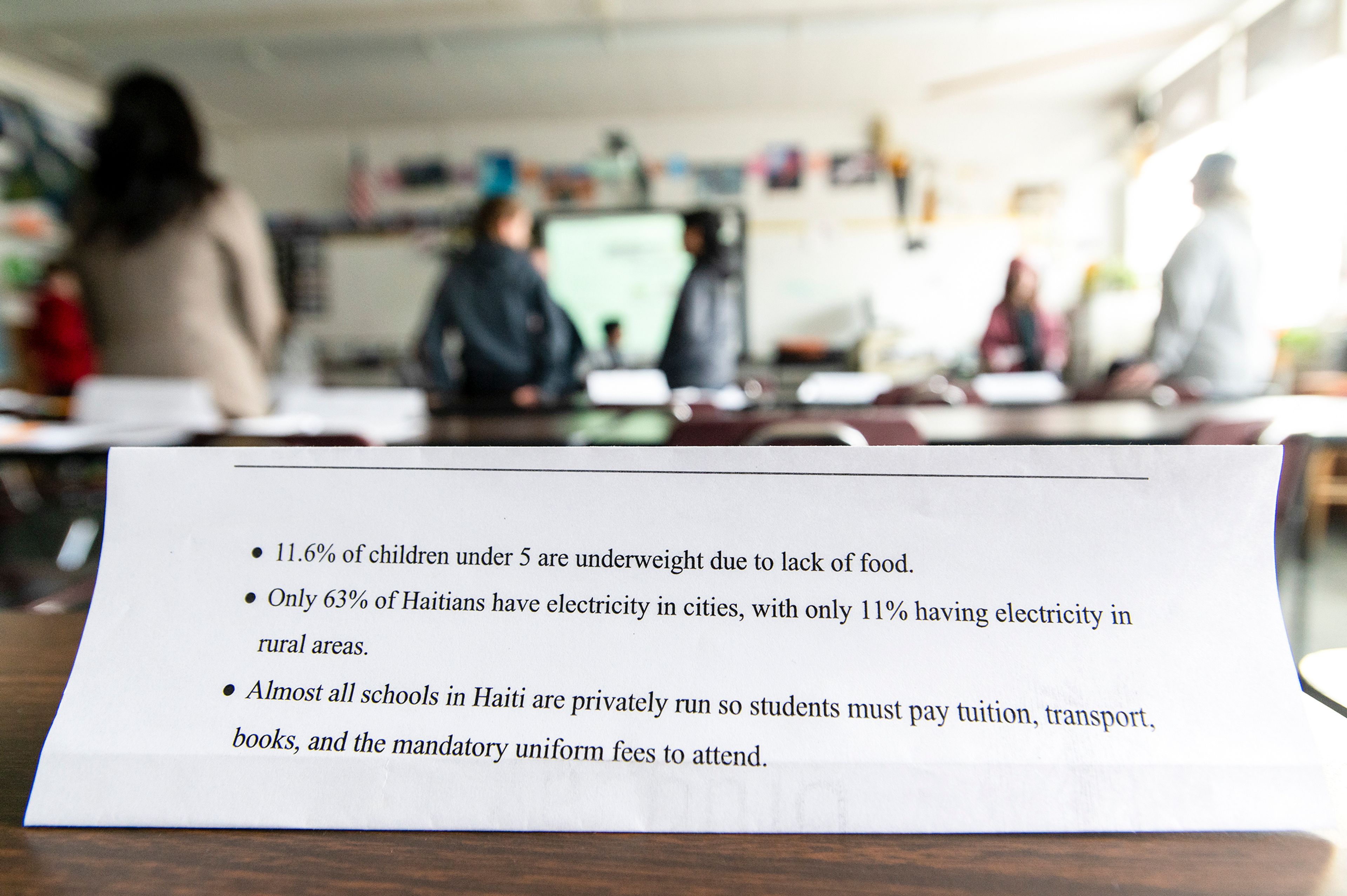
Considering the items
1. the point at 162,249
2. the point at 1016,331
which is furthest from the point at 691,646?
the point at 1016,331

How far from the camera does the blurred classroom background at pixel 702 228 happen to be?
1.97 metres

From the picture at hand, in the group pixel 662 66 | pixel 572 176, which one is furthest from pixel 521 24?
pixel 572 176

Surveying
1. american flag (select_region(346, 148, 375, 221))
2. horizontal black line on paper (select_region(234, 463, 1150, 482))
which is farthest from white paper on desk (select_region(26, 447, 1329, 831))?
american flag (select_region(346, 148, 375, 221))

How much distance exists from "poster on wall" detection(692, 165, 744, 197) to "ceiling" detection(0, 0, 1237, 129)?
1.60 ft

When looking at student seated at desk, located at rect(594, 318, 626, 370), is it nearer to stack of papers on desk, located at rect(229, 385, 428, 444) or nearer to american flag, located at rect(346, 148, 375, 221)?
american flag, located at rect(346, 148, 375, 221)

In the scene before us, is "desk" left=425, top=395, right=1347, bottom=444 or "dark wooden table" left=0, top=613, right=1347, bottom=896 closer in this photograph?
"dark wooden table" left=0, top=613, right=1347, bottom=896

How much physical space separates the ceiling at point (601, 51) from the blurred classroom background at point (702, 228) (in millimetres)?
35

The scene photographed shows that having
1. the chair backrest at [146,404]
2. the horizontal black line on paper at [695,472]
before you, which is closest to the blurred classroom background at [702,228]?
the chair backrest at [146,404]

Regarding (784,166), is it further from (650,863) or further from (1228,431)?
(650,863)

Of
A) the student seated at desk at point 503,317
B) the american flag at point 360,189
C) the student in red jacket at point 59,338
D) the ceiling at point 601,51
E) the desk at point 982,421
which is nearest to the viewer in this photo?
the desk at point 982,421

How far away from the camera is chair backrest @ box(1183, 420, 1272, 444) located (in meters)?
1.59

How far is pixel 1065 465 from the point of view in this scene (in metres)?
0.29

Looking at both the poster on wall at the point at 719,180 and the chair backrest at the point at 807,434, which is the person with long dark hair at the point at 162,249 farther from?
the poster on wall at the point at 719,180

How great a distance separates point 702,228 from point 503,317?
1006 mm
